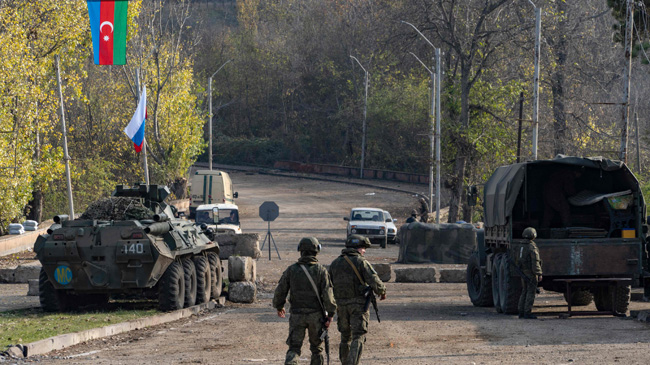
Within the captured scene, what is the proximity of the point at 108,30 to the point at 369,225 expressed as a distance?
1547 centimetres

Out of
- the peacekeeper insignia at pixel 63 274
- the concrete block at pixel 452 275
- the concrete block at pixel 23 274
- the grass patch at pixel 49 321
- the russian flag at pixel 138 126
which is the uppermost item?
the russian flag at pixel 138 126

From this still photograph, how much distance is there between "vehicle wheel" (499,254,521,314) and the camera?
1741 centimetres

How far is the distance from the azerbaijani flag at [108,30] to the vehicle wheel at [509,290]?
1337cm

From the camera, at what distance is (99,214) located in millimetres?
18297

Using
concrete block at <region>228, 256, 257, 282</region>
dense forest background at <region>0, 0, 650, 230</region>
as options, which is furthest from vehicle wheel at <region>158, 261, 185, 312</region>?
dense forest background at <region>0, 0, 650, 230</region>

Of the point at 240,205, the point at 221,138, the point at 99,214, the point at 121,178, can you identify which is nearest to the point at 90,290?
the point at 99,214

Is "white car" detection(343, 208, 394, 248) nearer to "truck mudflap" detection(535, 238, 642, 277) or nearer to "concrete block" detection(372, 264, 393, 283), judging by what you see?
"concrete block" detection(372, 264, 393, 283)

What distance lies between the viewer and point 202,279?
18938 mm

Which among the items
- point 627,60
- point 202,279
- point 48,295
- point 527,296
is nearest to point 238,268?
point 202,279

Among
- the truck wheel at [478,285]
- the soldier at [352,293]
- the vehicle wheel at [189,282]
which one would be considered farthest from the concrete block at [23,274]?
the soldier at [352,293]

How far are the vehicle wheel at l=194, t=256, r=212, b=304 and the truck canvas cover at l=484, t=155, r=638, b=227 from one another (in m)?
6.21

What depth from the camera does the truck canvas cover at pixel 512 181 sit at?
17172 mm

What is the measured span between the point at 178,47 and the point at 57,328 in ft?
123

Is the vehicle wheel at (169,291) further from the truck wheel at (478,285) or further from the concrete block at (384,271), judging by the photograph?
the concrete block at (384,271)
